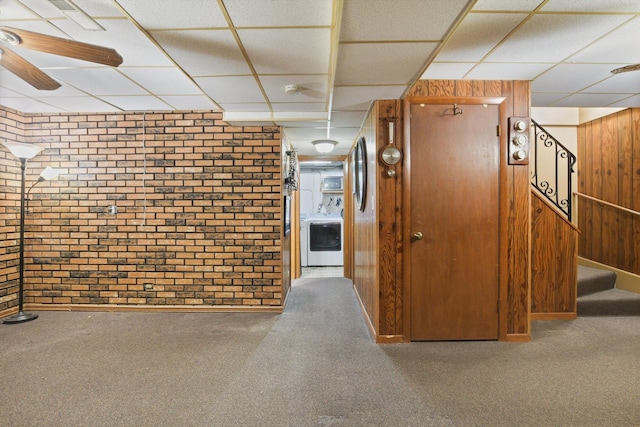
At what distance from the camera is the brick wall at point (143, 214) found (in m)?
3.53

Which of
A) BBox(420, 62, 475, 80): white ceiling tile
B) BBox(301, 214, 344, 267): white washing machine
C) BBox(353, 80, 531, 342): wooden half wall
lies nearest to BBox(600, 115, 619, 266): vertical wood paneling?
BBox(353, 80, 531, 342): wooden half wall

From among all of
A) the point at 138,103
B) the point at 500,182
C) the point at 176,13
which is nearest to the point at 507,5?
the point at 500,182

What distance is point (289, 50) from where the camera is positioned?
6.71ft

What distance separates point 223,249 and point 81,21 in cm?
235

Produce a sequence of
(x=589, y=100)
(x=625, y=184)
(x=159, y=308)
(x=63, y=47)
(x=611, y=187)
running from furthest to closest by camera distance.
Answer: (x=611, y=187)
(x=625, y=184)
(x=159, y=308)
(x=589, y=100)
(x=63, y=47)

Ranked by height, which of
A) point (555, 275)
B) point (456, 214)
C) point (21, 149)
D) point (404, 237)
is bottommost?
point (555, 275)

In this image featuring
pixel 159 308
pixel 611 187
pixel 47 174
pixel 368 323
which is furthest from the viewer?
pixel 611 187

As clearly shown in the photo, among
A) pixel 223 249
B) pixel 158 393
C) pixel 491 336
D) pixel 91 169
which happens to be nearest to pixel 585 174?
pixel 491 336

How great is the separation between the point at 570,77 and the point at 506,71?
61cm

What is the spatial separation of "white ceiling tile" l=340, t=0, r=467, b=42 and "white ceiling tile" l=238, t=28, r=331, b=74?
9.2 inches

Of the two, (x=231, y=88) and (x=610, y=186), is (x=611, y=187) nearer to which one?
(x=610, y=186)

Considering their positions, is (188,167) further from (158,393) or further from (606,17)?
(606,17)

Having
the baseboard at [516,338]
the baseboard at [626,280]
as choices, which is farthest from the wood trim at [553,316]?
the baseboard at [626,280]

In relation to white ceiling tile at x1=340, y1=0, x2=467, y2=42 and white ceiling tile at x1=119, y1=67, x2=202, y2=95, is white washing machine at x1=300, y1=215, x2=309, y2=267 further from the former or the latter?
white ceiling tile at x1=340, y1=0, x2=467, y2=42
